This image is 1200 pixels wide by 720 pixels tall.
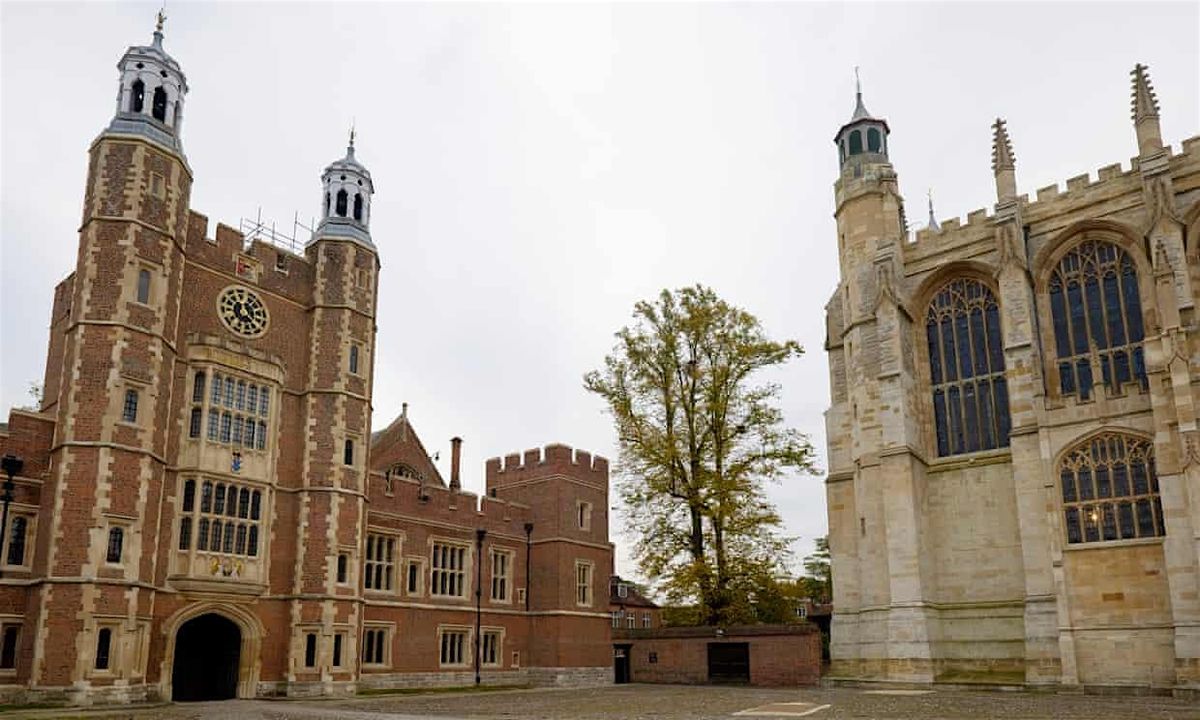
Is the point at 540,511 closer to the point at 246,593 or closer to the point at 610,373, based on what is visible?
the point at 610,373

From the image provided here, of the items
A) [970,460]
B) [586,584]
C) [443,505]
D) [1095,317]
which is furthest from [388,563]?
[1095,317]

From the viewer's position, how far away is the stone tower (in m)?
18.5

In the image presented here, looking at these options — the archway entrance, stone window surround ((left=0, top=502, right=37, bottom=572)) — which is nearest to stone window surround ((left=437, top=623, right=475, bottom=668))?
the archway entrance

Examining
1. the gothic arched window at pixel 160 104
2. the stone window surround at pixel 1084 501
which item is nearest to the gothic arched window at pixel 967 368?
the stone window surround at pixel 1084 501

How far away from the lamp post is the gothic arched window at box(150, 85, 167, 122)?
31.4 feet

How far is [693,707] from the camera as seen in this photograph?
18.2 metres

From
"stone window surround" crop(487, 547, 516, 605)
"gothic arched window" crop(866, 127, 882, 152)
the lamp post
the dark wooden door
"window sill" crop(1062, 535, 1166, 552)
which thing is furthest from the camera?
"gothic arched window" crop(866, 127, 882, 152)

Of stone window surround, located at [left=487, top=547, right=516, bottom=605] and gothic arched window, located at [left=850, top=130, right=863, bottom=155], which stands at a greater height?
gothic arched window, located at [left=850, top=130, right=863, bottom=155]

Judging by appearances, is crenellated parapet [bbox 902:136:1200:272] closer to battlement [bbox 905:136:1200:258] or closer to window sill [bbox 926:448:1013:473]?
battlement [bbox 905:136:1200:258]

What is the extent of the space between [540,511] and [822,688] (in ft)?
38.7

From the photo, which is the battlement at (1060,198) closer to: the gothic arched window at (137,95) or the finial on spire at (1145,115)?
the finial on spire at (1145,115)

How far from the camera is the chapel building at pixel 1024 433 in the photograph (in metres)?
22.6

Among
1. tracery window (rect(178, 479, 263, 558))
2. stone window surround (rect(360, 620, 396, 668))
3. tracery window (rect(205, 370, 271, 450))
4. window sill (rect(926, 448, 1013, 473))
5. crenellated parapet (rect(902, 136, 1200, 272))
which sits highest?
crenellated parapet (rect(902, 136, 1200, 272))

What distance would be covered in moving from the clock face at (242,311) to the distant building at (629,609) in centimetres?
3597
